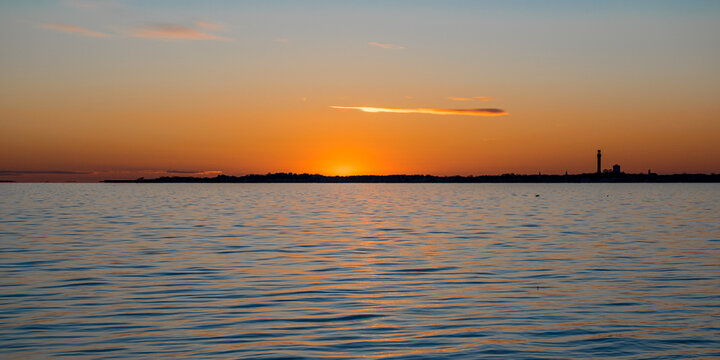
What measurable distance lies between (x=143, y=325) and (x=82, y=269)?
10.9 meters

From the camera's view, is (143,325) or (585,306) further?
(585,306)

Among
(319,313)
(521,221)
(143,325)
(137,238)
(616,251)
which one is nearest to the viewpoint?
(143,325)

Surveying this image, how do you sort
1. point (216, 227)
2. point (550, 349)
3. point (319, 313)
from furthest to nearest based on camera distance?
point (216, 227)
point (319, 313)
point (550, 349)

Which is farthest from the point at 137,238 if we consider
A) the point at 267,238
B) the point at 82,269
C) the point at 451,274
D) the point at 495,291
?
the point at 495,291

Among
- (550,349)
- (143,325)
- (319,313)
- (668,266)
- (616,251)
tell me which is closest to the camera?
(550,349)

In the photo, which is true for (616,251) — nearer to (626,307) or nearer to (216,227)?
(626,307)

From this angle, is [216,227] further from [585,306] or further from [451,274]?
[585,306]

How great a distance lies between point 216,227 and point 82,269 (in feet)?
74.1

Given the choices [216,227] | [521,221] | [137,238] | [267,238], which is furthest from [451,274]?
[521,221]

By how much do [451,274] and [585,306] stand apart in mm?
6680

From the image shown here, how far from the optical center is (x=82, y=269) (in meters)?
26.4

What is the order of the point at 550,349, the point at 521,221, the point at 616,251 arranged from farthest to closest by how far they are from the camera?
the point at 521,221, the point at 616,251, the point at 550,349

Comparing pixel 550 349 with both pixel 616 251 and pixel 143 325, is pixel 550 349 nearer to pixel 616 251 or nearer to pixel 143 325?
pixel 143 325

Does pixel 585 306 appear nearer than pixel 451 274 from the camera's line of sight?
Yes
